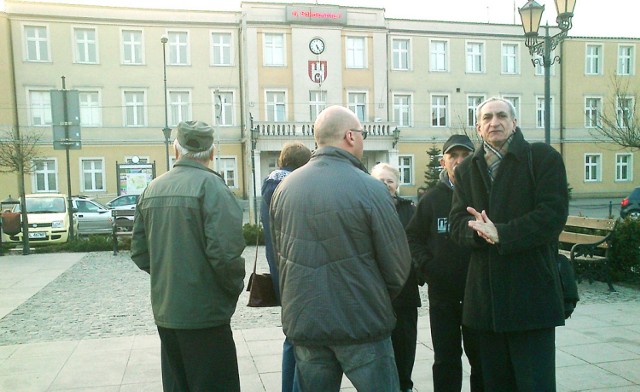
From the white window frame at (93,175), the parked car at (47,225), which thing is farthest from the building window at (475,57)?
the parked car at (47,225)

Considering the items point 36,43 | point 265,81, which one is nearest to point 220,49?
point 265,81

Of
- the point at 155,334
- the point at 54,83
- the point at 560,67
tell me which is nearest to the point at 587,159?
the point at 560,67

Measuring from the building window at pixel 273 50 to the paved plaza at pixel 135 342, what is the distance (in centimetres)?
2798

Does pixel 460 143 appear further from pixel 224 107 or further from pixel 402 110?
pixel 402 110

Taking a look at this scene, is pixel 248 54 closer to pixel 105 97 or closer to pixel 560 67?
pixel 105 97

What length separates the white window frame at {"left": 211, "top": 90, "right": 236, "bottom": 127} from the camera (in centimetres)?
3487

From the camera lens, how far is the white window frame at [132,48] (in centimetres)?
3375

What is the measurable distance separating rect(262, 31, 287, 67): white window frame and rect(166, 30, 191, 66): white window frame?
16.0 feet

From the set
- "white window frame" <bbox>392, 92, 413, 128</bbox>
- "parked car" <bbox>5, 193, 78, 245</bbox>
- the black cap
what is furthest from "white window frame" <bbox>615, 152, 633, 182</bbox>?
the black cap

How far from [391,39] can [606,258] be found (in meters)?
31.4

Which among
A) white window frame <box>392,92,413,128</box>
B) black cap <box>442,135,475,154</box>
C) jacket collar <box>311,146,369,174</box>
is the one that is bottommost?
jacket collar <box>311,146,369,174</box>

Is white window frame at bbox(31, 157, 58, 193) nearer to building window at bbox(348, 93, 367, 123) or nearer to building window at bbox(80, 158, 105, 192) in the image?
building window at bbox(80, 158, 105, 192)

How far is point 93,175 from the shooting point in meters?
33.4

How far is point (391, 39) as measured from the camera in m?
37.1
